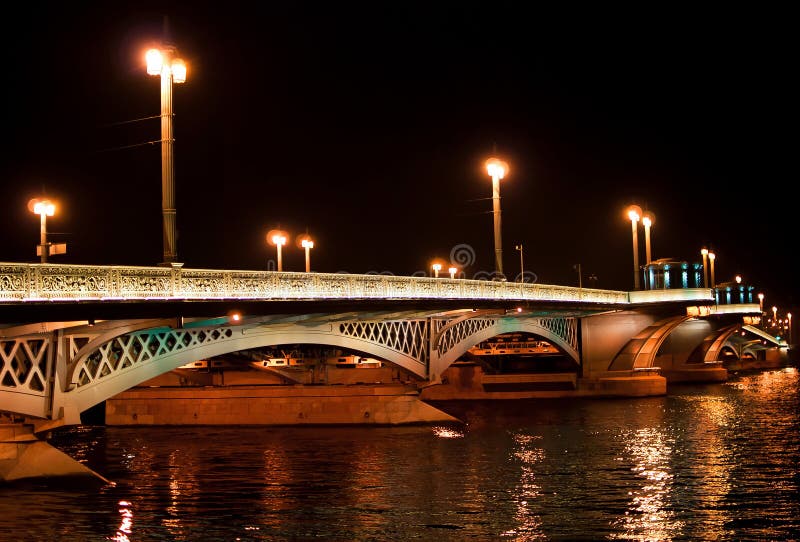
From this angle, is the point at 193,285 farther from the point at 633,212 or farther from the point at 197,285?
the point at 633,212

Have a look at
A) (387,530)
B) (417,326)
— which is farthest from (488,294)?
(387,530)

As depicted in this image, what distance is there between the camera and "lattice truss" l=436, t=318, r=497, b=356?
1781 inches

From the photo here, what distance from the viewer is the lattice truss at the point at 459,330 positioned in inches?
1781

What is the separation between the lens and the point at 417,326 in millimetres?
43625

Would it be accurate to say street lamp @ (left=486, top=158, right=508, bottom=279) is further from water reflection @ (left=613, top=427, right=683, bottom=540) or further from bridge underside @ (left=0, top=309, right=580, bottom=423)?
water reflection @ (left=613, top=427, right=683, bottom=540)

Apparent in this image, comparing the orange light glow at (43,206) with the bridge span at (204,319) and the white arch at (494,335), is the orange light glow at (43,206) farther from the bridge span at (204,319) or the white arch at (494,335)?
the white arch at (494,335)

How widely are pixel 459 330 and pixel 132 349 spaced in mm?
23128

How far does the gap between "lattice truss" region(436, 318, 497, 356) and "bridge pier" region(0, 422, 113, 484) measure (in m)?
22.1

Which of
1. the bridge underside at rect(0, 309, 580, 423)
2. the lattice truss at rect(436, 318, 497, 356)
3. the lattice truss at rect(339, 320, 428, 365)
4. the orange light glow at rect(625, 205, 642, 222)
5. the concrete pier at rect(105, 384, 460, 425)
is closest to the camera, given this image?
the bridge underside at rect(0, 309, 580, 423)

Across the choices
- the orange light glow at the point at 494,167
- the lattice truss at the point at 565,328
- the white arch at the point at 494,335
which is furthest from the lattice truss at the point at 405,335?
the lattice truss at the point at 565,328

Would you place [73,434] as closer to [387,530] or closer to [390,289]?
[390,289]

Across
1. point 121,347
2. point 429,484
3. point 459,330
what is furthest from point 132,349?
point 459,330

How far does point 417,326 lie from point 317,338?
9.16 m

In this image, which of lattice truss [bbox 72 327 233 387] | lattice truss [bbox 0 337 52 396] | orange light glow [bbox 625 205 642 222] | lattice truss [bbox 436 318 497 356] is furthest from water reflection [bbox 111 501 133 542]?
orange light glow [bbox 625 205 642 222]
